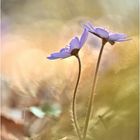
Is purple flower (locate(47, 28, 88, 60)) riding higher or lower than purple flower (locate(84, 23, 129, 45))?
lower

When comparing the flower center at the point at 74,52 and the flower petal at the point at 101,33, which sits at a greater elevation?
the flower petal at the point at 101,33

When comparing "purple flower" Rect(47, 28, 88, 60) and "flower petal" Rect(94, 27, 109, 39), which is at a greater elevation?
"flower petal" Rect(94, 27, 109, 39)

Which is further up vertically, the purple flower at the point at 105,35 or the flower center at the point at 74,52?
the purple flower at the point at 105,35

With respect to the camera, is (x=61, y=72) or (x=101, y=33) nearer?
(x=101, y=33)

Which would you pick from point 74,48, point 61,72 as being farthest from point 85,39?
point 61,72

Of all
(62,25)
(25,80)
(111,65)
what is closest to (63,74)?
(25,80)

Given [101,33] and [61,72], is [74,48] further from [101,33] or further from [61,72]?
[61,72]

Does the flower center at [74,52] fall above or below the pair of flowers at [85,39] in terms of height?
below

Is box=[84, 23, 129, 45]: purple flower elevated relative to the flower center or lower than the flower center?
elevated
